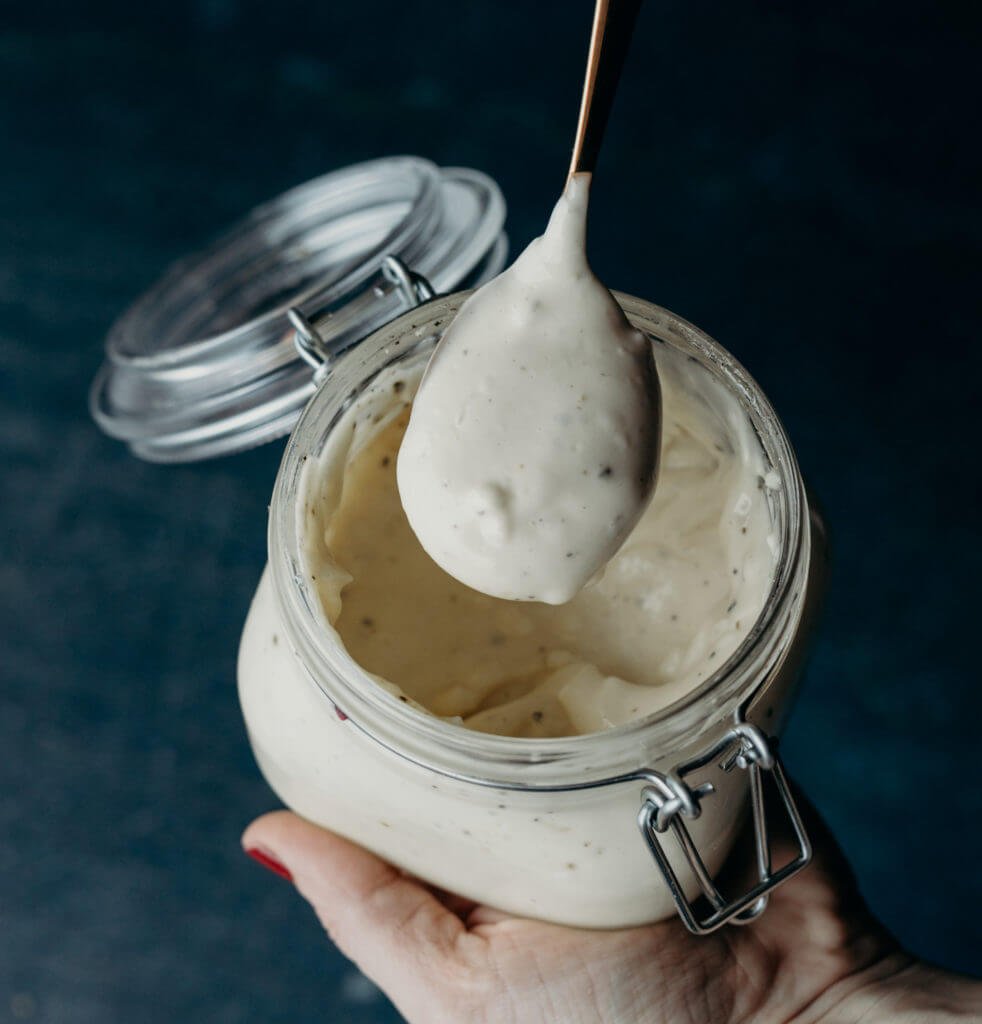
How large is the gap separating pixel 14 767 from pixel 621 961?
79cm

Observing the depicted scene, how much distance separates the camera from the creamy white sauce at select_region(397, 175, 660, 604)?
731 millimetres

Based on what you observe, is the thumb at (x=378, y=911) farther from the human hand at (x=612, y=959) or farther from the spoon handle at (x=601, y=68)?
the spoon handle at (x=601, y=68)

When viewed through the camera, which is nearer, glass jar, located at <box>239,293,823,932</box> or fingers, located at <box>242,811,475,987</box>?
glass jar, located at <box>239,293,823,932</box>

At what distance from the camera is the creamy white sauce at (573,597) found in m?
0.87

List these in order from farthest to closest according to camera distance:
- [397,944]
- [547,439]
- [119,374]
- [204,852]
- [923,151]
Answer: [923,151]
[204,852]
[119,374]
[397,944]
[547,439]

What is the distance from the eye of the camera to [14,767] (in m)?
1.42

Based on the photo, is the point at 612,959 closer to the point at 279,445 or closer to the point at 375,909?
the point at 375,909

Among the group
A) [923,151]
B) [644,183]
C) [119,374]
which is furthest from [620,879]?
[923,151]

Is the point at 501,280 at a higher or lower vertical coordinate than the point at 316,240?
higher

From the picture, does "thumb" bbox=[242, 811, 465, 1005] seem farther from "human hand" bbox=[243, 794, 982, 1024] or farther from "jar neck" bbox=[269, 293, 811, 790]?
"jar neck" bbox=[269, 293, 811, 790]

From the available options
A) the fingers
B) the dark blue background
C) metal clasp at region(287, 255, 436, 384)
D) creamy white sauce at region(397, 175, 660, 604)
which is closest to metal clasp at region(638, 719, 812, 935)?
creamy white sauce at region(397, 175, 660, 604)

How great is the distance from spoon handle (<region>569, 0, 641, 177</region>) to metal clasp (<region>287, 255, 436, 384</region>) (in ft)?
0.78

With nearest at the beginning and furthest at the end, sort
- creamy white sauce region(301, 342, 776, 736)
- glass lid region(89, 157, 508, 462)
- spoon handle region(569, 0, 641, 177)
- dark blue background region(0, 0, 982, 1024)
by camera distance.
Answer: spoon handle region(569, 0, 641, 177), creamy white sauce region(301, 342, 776, 736), glass lid region(89, 157, 508, 462), dark blue background region(0, 0, 982, 1024)

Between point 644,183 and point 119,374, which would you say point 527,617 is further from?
point 644,183
